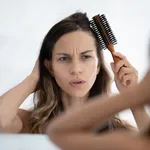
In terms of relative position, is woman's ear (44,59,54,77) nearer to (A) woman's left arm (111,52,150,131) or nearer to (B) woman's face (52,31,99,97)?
(B) woman's face (52,31,99,97)

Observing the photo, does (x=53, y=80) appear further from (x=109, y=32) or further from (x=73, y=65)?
(x=109, y=32)

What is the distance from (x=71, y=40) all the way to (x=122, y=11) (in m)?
0.18

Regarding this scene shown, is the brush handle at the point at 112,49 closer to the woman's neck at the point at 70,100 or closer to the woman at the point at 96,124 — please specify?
the woman's neck at the point at 70,100

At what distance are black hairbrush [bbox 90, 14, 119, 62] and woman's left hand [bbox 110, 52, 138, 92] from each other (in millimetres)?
17

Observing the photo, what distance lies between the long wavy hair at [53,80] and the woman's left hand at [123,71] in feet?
0.09

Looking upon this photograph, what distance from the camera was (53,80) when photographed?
34.6 inches

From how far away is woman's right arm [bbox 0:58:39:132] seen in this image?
0.83 metres

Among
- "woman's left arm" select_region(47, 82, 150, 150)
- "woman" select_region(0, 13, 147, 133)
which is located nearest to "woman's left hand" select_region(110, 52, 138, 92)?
"woman" select_region(0, 13, 147, 133)

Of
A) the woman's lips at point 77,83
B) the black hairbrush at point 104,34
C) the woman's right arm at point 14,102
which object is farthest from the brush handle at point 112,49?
the woman's right arm at point 14,102

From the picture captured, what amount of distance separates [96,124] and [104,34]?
1.95ft

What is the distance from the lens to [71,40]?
88 cm

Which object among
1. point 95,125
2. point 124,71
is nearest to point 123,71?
point 124,71

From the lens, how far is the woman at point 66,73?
85cm

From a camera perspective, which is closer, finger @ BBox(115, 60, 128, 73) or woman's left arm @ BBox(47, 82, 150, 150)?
woman's left arm @ BBox(47, 82, 150, 150)
